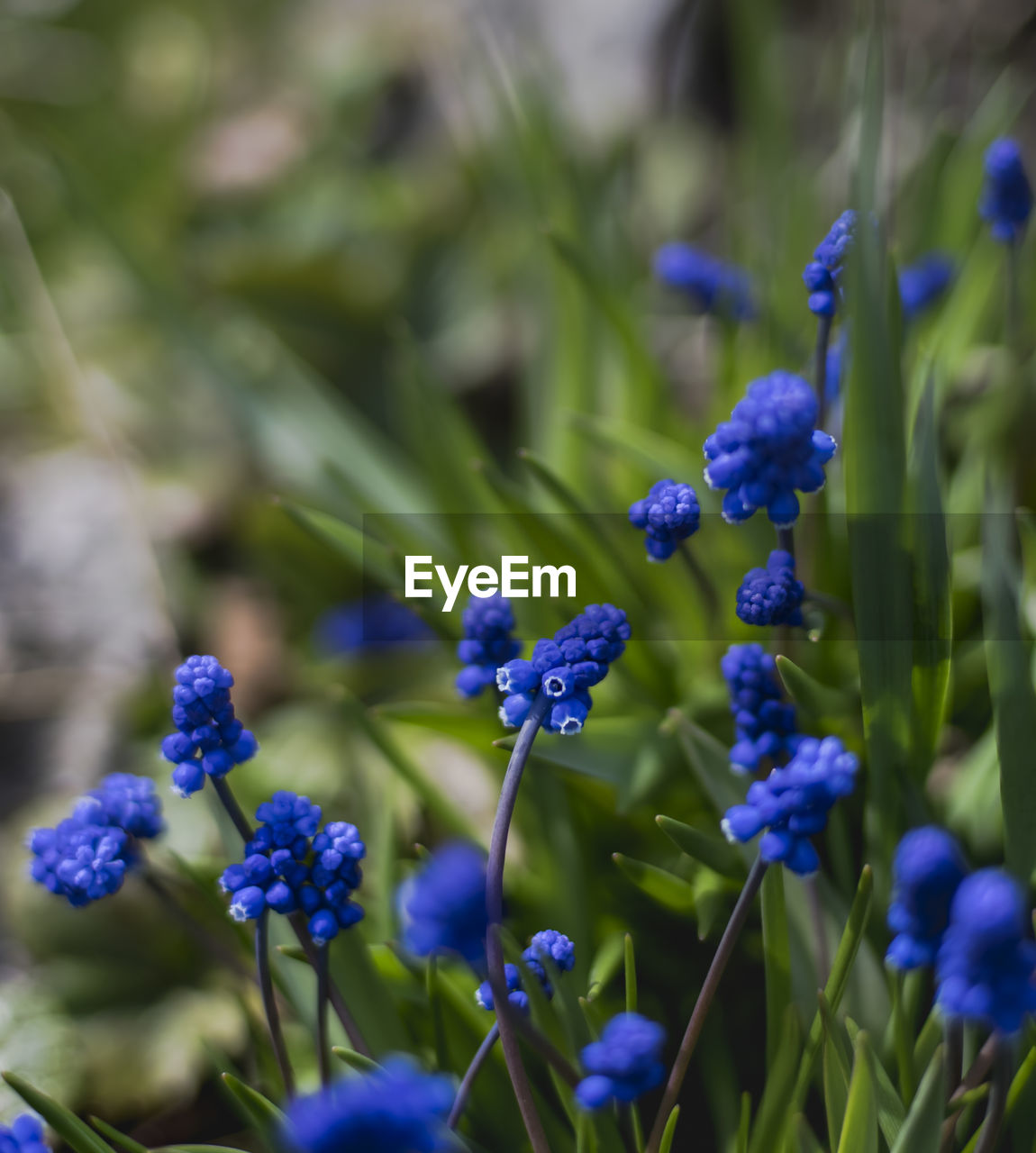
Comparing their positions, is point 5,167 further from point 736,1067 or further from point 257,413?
point 736,1067

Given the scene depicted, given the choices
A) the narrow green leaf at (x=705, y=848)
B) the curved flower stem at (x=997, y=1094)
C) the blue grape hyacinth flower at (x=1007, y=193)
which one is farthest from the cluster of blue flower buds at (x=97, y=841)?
the blue grape hyacinth flower at (x=1007, y=193)

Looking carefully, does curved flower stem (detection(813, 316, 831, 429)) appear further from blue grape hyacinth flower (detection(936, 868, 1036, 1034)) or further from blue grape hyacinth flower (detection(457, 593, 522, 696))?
blue grape hyacinth flower (detection(936, 868, 1036, 1034))

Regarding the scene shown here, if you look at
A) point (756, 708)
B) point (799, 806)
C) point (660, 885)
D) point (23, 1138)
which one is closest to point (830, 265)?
point (756, 708)

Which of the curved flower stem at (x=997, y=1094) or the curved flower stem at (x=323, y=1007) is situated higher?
the curved flower stem at (x=323, y=1007)

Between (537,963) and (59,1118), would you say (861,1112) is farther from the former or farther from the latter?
(59,1118)

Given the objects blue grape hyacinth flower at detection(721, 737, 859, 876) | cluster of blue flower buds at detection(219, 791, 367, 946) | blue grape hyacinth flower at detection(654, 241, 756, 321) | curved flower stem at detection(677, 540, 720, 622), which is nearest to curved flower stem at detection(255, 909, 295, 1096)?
cluster of blue flower buds at detection(219, 791, 367, 946)

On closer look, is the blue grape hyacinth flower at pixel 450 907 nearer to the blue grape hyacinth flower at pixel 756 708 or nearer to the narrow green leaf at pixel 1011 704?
the blue grape hyacinth flower at pixel 756 708

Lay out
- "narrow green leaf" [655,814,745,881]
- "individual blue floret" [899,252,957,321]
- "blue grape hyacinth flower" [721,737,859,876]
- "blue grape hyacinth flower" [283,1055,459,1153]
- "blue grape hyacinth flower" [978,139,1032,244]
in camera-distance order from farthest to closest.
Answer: "individual blue floret" [899,252,957,321], "blue grape hyacinth flower" [978,139,1032,244], "narrow green leaf" [655,814,745,881], "blue grape hyacinth flower" [721,737,859,876], "blue grape hyacinth flower" [283,1055,459,1153]

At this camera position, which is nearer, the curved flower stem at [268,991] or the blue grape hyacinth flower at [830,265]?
A: the curved flower stem at [268,991]
